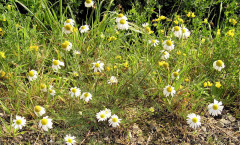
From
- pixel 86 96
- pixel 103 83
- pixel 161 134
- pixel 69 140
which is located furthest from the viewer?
pixel 103 83

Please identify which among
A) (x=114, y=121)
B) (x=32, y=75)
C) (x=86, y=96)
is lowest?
(x=114, y=121)

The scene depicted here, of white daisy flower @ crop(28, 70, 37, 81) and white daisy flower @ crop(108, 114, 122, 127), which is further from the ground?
white daisy flower @ crop(28, 70, 37, 81)

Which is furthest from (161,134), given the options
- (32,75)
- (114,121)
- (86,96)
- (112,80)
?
(32,75)

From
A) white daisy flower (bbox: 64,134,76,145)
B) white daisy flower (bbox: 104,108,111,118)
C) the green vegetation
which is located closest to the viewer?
white daisy flower (bbox: 64,134,76,145)

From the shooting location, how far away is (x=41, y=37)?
3119mm

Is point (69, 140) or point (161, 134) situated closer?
point (69, 140)

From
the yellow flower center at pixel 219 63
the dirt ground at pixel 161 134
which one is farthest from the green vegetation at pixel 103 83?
the yellow flower center at pixel 219 63

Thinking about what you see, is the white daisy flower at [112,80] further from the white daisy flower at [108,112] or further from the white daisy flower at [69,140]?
the white daisy flower at [69,140]

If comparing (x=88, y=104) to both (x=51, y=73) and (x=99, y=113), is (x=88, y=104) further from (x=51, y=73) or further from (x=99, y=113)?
(x=51, y=73)

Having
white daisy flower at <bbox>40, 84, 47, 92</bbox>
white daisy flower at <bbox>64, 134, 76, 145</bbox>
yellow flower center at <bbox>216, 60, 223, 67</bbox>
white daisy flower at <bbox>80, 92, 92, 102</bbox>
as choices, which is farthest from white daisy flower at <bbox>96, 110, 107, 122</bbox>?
yellow flower center at <bbox>216, 60, 223, 67</bbox>

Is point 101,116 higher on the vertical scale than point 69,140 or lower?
higher

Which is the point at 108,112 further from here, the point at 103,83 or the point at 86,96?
the point at 103,83

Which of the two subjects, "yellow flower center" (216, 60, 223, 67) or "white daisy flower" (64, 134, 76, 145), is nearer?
"white daisy flower" (64, 134, 76, 145)

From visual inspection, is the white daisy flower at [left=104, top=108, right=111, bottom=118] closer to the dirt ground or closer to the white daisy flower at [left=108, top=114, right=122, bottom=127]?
the white daisy flower at [left=108, top=114, right=122, bottom=127]
